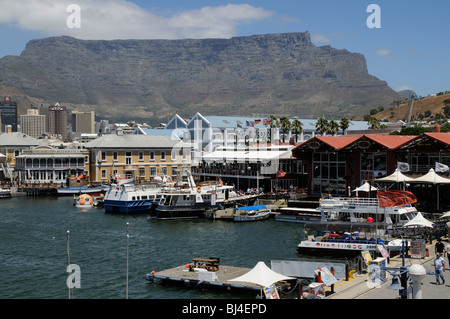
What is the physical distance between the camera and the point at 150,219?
66625 mm

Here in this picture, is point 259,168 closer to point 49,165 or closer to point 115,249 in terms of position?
point 115,249

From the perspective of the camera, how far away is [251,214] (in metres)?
63.7

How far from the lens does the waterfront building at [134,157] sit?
103312 millimetres

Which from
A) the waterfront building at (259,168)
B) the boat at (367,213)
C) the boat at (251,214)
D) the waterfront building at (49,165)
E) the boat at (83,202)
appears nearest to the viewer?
the boat at (367,213)

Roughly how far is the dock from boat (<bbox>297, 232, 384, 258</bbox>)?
8.67 metres

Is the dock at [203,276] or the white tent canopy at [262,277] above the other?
the white tent canopy at [262,277]

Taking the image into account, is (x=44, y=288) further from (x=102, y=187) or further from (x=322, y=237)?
(x=102, y=187)

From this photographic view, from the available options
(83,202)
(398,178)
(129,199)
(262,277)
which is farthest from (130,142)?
(262,277)

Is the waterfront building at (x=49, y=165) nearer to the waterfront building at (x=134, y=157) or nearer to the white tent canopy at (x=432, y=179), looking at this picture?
the waterfront building at (x=134, y=157)

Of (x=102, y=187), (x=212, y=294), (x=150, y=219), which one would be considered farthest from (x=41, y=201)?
(x=212, y=294)

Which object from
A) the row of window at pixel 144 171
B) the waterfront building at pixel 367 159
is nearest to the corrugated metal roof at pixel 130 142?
the row of window at pixel 144 171

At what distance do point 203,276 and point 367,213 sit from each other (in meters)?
23.2

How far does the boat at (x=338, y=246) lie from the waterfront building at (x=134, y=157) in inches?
2375

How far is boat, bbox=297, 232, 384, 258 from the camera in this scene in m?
40.8
